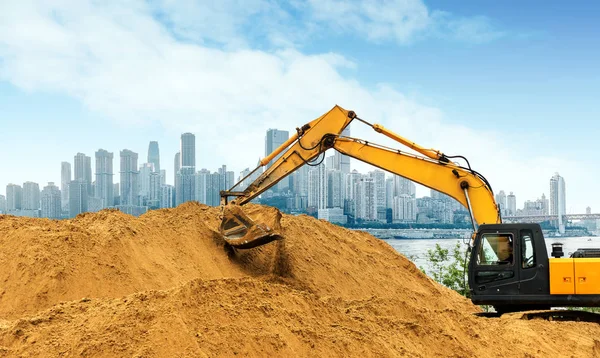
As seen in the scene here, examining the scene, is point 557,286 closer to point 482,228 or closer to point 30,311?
point 482,228

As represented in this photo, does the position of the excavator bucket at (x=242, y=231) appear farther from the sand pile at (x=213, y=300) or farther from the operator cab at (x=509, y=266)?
the operator cab at (x=509, y=266)

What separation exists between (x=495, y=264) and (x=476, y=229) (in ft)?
2.62

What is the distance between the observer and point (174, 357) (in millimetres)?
6590

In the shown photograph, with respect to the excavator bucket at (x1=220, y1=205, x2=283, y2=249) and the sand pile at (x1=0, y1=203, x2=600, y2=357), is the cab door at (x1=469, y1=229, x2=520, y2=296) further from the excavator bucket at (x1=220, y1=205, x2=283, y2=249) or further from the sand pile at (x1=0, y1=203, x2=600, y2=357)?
the excavator bucket at (x1=220, y1=205, x2=283, y2=249)

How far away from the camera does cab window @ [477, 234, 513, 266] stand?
34.6 ft

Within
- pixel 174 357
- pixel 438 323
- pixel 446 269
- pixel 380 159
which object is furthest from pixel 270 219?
pixel 446 269

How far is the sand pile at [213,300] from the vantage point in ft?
23.3

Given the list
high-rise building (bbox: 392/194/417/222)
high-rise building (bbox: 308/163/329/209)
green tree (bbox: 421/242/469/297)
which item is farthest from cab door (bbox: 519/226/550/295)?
high-rise building (bbox: 392/194/417/222)

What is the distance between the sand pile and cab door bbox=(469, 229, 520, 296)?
723 mm

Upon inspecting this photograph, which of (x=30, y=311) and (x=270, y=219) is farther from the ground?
(x=270, y=219)

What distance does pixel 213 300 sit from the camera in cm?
788

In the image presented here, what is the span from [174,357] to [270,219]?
6119mm

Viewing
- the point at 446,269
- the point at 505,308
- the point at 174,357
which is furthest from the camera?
the point at 446,269

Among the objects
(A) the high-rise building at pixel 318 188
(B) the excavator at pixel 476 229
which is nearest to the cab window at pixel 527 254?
(B) the excavator at pixel 476 229
